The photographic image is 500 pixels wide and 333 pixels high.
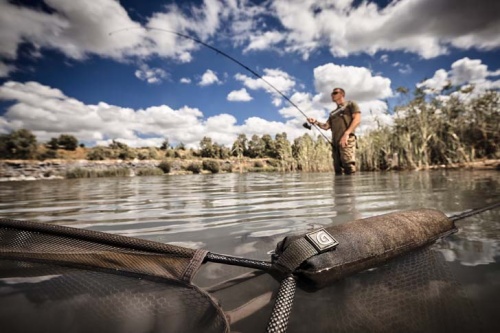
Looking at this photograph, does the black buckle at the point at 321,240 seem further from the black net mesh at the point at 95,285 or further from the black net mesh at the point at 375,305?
the black net mesh at the point at 95,285

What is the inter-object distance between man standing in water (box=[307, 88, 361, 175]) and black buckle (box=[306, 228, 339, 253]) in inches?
Answer: 248

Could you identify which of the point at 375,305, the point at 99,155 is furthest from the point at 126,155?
the point at 375,305

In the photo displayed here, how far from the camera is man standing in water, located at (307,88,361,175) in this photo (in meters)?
6.79

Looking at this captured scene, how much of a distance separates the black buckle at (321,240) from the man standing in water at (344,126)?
629 cm

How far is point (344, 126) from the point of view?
7023mm

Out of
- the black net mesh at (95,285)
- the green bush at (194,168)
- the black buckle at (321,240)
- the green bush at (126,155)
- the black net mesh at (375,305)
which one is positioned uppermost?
the green bush at (126,155)

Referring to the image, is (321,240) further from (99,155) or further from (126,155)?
(126,155)

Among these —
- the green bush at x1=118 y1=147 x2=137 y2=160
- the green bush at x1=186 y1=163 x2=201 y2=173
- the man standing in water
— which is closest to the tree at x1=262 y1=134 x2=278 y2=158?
the green bush at x1=118 y1=147 x2=137 y2=160

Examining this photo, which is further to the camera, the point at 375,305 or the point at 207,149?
the point at 207,149

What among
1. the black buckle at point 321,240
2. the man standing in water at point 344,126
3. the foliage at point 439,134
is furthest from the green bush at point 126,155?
the black buckle at point 321,240

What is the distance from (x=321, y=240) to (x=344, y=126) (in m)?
6.63

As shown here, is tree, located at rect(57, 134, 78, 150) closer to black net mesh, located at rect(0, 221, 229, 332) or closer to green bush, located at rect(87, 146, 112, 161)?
green bush, located at rect(87, 146, 112, 161)

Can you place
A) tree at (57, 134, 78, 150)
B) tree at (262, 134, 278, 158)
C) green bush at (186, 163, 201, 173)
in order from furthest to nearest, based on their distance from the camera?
tree at (262, 134, 278, 158), tree at (57, 134, 78, 150), green bush at (186, 163, 201, 173)

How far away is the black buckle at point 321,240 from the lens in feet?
3.05
